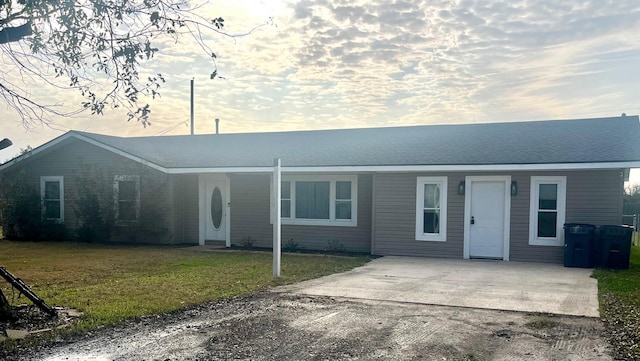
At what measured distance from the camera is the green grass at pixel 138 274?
7.70 metres

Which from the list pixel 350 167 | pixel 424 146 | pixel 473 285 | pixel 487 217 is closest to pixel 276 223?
pixel 473 285

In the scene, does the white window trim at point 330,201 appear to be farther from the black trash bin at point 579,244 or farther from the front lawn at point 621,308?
the front lawn at point 621,308

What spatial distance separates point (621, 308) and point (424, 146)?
8.57 meters

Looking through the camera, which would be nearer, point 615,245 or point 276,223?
point 276,223

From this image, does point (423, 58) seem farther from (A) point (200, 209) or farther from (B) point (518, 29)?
(A) point (200, 209)

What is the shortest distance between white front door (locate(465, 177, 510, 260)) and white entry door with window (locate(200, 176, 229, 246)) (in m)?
7.91

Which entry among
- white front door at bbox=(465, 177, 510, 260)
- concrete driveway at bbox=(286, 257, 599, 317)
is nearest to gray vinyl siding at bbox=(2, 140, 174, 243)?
concrete driveway at bbox=(286, 257, 599, 317)

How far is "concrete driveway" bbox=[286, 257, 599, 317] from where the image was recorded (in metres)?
7.86

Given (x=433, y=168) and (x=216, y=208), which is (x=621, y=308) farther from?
(x=216, y=208)

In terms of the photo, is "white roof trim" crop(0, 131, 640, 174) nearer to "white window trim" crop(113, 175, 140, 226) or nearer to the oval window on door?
"white window trim" crop(113, 175, 140, 226)

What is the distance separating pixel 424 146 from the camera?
607 inches

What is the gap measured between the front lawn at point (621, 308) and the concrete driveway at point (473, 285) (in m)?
0.18

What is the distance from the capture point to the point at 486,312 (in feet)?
23.8

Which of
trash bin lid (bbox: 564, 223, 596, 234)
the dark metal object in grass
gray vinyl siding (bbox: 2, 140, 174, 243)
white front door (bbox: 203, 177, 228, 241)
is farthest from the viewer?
white front door (bbox: 203, 177, 228, 241)
